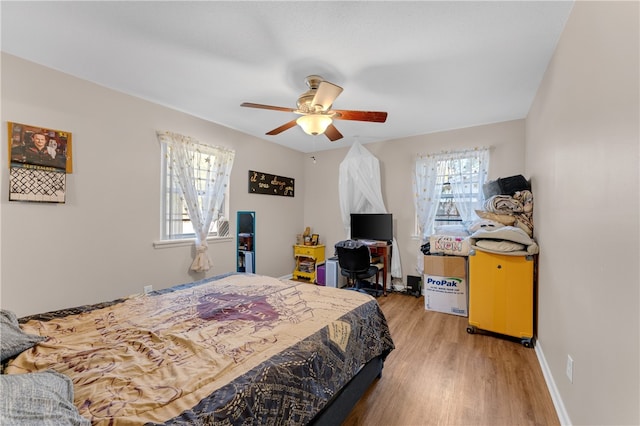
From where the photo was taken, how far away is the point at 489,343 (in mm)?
2643

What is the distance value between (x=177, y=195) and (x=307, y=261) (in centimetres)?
255

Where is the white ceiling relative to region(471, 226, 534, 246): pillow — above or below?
above

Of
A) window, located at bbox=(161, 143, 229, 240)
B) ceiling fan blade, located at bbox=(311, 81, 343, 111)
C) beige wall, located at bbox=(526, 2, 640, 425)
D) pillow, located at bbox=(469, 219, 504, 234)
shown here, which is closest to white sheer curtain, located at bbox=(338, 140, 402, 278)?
pillow, located at bbox=(469, 219, 504, 234)

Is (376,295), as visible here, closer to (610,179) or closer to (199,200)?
(199,200)

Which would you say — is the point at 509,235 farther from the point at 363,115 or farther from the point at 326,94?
the point at 326,94

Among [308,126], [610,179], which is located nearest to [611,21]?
[610,179]

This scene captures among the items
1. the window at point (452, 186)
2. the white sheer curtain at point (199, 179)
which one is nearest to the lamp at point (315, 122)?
the white sheer curtain at point (199, 179)

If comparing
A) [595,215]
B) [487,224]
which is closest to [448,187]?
[487,224]

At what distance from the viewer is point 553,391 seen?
5.98ft

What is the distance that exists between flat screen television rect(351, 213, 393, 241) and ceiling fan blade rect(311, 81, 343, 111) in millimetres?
2464

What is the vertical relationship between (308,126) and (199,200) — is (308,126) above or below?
above

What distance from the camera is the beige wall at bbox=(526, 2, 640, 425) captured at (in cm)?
96

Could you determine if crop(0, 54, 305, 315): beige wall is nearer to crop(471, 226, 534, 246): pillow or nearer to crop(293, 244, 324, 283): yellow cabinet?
crop(293, 244, 324, 283): yellow cabinet

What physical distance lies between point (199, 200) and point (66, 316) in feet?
6.49
